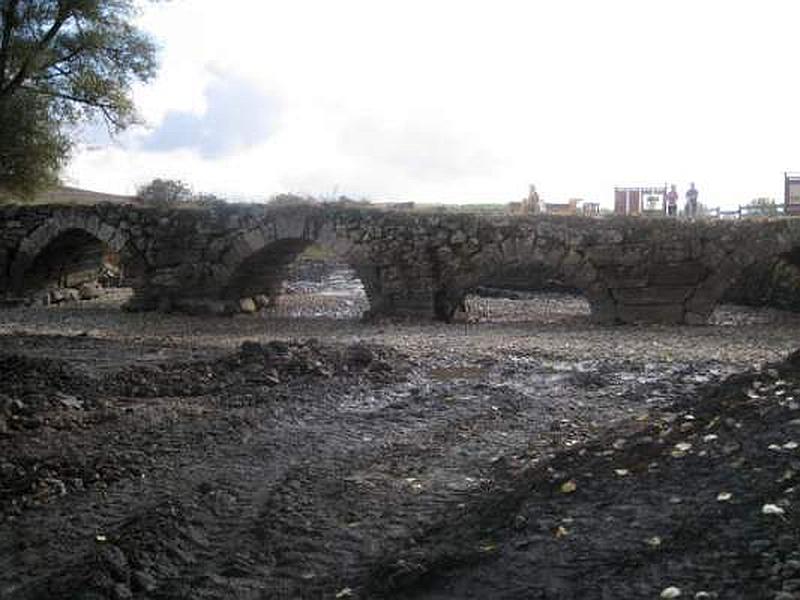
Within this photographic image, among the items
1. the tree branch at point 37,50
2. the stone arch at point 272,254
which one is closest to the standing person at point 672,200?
the stone arch at point 272,254

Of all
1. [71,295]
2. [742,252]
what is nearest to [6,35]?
[71,295]

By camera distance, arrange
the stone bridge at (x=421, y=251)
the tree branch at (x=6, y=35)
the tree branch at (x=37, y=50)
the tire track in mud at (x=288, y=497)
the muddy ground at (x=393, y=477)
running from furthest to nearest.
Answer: the tree branch at (x=37, y=50) → the tree branch at (x=6, y=35) → the stone bridge at (x=421, y=251) → the tire track in mud at (x=288, y=497) → the muddy ground at (x=393, y=477)

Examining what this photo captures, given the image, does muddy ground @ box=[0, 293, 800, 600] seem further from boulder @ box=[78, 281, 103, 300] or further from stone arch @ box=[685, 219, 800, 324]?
boulder @ box=[78, 281, 103, 300]

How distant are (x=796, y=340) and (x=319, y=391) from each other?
27.7 feet

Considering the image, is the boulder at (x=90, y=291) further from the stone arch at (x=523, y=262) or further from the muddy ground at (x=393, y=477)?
the muddy ground at (x=393, y=477)

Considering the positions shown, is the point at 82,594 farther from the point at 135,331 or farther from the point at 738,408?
the point at 135,331

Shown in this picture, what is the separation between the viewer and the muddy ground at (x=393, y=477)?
4.04 metres

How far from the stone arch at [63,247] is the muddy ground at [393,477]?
33.3 ft

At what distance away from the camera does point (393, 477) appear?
6352mm

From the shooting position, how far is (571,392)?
9.50 metres

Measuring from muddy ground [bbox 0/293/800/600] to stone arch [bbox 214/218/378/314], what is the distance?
24.6 feet

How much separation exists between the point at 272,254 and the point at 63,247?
6428 millimetres

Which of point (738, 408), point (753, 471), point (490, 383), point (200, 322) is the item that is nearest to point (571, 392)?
point (490, 383)

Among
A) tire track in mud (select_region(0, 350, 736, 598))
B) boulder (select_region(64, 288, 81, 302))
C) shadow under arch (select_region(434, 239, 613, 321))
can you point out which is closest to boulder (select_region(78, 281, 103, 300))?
boulder (select_region(64, 288, 81, 302))
